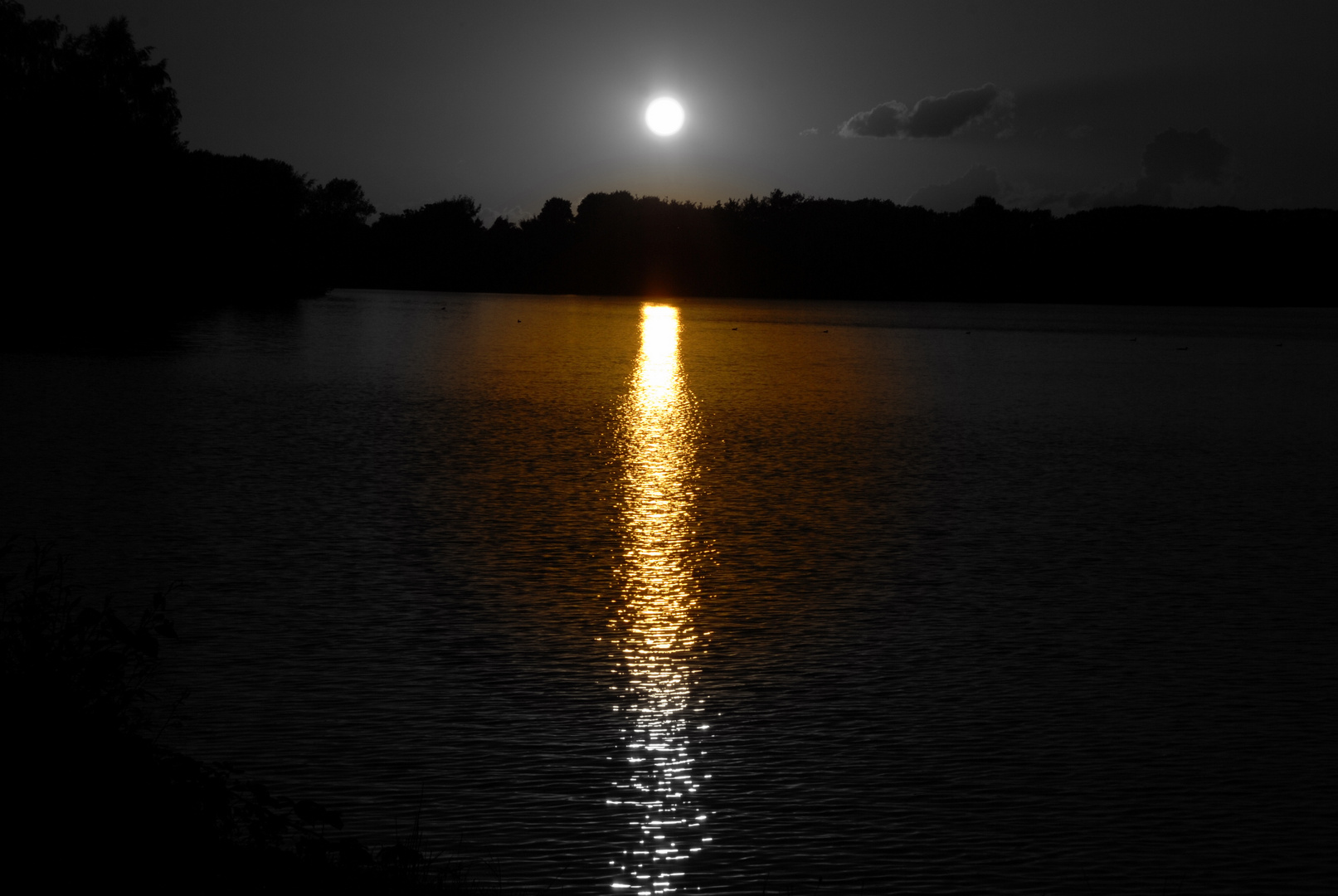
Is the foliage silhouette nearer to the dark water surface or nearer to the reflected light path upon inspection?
the reflected light path

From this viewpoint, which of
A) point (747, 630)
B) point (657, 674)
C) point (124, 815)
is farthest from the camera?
point (747, 630)

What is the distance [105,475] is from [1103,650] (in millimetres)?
15262

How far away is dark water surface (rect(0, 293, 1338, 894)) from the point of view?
8672 mm

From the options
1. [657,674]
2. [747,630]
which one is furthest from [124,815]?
[747,630]

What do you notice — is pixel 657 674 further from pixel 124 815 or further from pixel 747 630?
pixel 124 815

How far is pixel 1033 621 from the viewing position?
46.0 feet

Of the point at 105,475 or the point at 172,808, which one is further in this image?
the point at 105,475

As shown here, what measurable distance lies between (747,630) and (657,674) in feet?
5.69

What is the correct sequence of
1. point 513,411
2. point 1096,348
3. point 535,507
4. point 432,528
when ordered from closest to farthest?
point 432,528 → point 535,507 → point 513,411 → point 1096,348

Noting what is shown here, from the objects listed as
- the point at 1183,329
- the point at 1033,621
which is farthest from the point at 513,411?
the point at 1183,329

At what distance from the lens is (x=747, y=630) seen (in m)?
13.4

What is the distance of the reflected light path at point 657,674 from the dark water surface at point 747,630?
0.04 meters

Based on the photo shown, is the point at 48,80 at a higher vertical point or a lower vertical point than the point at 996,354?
higher

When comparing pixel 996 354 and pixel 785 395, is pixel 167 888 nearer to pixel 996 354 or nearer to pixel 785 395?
pixel 785 395
